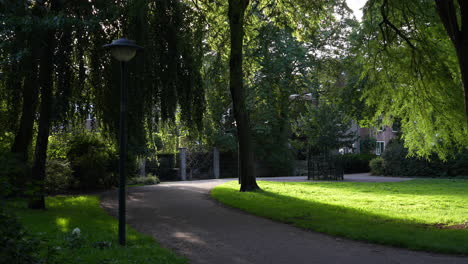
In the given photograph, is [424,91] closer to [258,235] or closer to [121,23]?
[258,235]

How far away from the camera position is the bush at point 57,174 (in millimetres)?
17562

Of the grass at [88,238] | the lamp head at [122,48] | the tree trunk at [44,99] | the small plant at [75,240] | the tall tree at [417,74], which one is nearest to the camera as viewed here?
the grass at [88,238]

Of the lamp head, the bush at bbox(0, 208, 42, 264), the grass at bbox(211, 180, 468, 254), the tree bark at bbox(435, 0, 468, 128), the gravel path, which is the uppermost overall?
the tree bark at bbox(435, 0, 468, 128)

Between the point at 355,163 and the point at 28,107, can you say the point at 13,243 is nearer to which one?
the point at 28,107

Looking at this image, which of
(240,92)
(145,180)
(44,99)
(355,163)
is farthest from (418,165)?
(44,99)

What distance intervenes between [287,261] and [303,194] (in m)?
10.9

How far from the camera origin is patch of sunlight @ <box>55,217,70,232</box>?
9406 millimetres

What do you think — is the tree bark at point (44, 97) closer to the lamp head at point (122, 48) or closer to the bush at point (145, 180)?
the lamp head at point (122, 48)

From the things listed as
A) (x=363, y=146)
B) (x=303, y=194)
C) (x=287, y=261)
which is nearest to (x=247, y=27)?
(x=303, y=194)

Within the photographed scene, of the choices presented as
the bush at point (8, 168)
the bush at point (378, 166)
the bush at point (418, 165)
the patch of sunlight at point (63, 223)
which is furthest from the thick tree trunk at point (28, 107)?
the bush at point (378, 166)

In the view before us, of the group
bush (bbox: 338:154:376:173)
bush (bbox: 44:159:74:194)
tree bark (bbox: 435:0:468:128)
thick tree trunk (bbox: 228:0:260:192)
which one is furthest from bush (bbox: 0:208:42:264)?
bush (bbox: 338:154:376:173)

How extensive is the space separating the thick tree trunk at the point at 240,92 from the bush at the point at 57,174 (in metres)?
6.86

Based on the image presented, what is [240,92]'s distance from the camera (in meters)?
18.4

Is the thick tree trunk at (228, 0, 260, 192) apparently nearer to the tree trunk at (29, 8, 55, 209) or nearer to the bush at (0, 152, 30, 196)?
the tree trunk at (29, 8, 55, 209)
